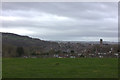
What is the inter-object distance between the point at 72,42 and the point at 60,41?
2.84 meters

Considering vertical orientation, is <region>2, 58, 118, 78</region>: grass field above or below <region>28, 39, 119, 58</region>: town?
below

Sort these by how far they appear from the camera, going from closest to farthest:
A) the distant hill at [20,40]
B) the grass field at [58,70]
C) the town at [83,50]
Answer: the grass field at [58,70]
the distant hill at [20,40]
the town at [83,50]

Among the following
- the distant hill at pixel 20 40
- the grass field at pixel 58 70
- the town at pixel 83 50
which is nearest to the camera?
the grass field at pixel 58 70

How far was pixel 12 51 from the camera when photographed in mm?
21125

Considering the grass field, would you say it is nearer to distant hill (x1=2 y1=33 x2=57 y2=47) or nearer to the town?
distant hill (x1=2 y1=33 x2=57 y2=47)

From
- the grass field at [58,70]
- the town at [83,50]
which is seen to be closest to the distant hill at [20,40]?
the grass field at [58,70]

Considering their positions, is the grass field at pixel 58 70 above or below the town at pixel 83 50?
below

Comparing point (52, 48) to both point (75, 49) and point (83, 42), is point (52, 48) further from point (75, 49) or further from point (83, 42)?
point (83, 42)

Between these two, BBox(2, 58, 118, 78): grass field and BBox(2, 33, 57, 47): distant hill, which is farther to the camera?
BBox(2, 33, 57, 47): distant hill

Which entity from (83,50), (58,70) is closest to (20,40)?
(58,70)

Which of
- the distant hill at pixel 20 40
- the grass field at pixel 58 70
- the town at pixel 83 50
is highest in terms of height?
the distant hill at pixel 20 40

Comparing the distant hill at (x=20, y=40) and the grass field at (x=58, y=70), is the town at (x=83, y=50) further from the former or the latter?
the distant hill at (x=20, y=40)

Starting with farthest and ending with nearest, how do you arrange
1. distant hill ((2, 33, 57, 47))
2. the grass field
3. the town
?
the town < distant hill ((2, 33, 57, 47)) < the grass field

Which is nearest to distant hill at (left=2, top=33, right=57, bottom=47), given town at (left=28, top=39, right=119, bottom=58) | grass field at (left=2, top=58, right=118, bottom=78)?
grass field at (left=2, top=58, right=118, bottom=78)
